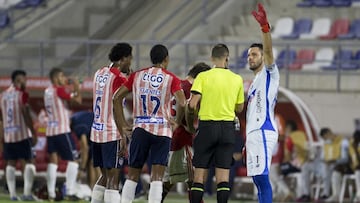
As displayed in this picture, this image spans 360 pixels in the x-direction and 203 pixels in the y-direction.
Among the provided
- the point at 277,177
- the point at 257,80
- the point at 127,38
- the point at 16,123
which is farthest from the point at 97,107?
the point at 127,38

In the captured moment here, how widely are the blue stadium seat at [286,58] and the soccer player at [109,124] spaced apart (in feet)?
33.7

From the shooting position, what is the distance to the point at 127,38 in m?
34.7

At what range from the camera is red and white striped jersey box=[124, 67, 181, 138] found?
1744 cm

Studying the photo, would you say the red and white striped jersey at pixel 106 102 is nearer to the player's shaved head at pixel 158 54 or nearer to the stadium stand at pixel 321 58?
the player's shaved head at pixel 158 54

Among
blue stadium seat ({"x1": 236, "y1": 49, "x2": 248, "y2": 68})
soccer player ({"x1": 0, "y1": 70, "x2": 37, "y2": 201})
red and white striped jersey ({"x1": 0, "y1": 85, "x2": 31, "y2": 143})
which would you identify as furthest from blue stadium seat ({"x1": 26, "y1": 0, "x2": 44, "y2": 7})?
red and white striped jersey ({"x1": 0, "y1": 85, "x2": 31, "y2": 143})

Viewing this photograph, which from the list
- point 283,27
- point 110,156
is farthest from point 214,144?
point 283,27

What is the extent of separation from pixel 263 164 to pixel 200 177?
110cm

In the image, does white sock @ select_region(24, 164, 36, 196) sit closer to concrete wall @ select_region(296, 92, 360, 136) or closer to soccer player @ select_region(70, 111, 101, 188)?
soccer player @ select_region(70, 111, 101, 188)

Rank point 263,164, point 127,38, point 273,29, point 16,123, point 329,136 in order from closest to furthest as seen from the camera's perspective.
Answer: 1. point 263,164
2. point 16,123
3. point 329,136
4. point 273,29
5. point 127,38

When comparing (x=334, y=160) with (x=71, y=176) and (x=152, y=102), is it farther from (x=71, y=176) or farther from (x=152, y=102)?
(x=152, y=102)

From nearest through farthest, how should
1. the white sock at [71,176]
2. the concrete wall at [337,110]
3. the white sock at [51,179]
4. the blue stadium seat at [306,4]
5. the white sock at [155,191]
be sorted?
the white sock at [155,191] < the white sock at [71,176] < the white sock at [51,179] < the concrete wall at [337,110] < the blue stadium seat at [306,4]

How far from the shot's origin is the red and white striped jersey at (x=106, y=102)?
709 inches

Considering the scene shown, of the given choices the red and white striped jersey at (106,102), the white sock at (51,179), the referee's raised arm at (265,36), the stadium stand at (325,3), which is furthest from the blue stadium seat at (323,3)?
the referee's raised arm at (265,36)

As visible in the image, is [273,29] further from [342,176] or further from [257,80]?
[257,80]
